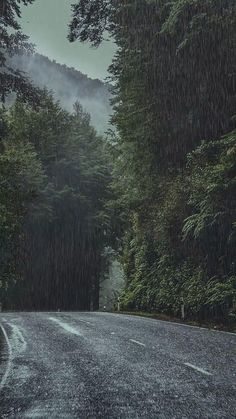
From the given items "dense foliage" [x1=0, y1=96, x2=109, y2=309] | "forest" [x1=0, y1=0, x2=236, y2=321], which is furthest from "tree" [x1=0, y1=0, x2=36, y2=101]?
"dense foliage" [x1=0, y1=96, x2=109, y2=309]

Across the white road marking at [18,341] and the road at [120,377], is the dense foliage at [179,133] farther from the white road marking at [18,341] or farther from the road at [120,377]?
the white road marking at [18,341]

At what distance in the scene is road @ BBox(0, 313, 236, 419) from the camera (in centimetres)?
595

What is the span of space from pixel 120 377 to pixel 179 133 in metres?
16.4

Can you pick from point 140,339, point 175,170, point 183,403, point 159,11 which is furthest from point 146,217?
point 183,403

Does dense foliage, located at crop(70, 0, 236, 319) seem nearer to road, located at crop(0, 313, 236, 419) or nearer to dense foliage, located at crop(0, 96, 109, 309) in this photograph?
road, located at crop(0, 313, 236, 419)

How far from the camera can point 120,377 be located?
786cm

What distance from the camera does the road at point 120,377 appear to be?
595cm

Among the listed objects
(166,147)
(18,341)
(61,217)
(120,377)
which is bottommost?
(120,377)

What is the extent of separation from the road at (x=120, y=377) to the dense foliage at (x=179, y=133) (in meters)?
5.61

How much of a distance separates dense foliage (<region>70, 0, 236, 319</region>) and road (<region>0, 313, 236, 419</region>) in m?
5.61

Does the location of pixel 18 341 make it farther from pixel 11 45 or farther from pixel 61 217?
pixel 61 217

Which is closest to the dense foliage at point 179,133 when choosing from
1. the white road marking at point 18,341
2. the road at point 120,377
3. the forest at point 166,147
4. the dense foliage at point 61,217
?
the forest at point 166,147

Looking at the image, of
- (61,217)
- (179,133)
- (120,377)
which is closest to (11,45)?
(179,133)

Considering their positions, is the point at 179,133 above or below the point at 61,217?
below
